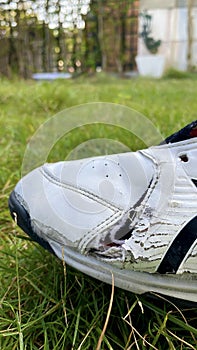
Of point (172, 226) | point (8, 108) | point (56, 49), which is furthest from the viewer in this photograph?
point (56, 49)

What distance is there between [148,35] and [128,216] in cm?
640

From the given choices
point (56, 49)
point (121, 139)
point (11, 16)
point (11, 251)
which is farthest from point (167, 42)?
point (11, 251)

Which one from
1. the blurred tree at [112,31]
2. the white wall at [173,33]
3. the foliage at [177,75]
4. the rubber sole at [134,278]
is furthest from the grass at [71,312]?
the white wall at [173,33]

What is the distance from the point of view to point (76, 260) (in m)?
0.51

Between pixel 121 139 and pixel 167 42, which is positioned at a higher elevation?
pixel 121 139

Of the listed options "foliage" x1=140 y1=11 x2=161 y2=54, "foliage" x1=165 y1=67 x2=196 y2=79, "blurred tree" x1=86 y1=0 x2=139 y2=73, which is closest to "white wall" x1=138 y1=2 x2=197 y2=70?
"foliage" x1=140 y1=11 x2=161 y2=54

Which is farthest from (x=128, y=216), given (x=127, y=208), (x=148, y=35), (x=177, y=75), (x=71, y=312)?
(x=148, y=35)

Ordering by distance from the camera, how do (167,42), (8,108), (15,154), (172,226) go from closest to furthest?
(172,226) → (15,154) → (8,108) → (167,42)

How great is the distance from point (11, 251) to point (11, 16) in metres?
4.98

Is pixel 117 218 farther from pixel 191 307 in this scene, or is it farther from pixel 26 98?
pixel 26 98

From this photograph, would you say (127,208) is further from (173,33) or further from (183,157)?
(173,33)

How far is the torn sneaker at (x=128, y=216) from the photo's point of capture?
1.52ft

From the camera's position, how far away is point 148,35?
6.47 m

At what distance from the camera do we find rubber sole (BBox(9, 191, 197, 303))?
47 cm
